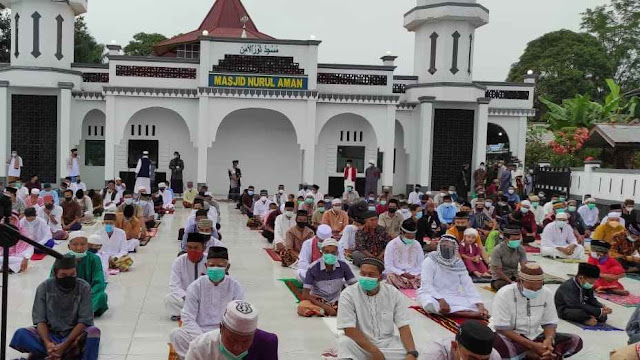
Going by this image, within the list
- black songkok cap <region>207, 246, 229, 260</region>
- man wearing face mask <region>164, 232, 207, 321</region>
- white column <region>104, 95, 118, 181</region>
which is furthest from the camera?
white column <region>104, 95, 118, 181</region>

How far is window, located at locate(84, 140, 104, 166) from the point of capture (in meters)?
20.8

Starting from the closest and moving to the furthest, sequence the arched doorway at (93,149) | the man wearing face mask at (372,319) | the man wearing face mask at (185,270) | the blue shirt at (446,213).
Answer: the man wearing face mask at (372,319), the man wearing face mask at (185,270), the blue shirt at (446,213), the arched doorway at (93,149)

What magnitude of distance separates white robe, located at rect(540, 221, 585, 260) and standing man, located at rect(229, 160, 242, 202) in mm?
10157

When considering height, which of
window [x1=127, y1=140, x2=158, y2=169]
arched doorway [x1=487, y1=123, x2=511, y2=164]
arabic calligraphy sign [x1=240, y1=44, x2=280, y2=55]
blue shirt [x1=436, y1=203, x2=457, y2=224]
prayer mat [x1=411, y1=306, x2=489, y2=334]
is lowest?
prayer mat [x1=411, y1=306, x2=489, y2=334]

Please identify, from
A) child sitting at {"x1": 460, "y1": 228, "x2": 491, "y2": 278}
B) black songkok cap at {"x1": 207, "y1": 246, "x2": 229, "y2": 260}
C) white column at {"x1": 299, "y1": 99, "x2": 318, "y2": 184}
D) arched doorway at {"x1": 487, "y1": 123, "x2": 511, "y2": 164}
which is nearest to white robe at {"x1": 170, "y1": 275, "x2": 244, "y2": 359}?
black songkok cap at {"x1": 207, "y1": 246, "x2": 229, "y2": 260}

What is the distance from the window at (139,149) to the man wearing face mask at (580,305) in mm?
15840

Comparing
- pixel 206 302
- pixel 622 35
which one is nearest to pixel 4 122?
pixel 206 302

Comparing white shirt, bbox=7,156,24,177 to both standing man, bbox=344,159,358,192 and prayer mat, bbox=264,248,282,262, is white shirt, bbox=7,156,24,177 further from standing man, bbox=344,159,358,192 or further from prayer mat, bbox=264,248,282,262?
prayer mat, bbox=264,248,282,262

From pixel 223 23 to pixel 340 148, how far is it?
34.0ft

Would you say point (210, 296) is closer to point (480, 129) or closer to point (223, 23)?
point (480, 129)

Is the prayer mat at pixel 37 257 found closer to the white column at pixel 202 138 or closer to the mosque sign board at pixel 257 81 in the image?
the white column at pixel 202 138

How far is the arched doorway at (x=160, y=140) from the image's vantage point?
20469 millimetres

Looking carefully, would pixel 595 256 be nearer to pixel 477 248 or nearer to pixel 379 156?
pixel 477 248

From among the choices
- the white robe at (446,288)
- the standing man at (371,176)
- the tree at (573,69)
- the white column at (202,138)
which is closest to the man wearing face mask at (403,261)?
the white robe at (446,288)
